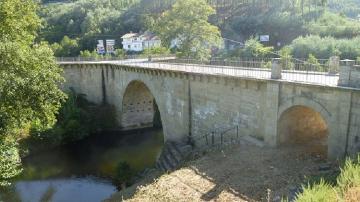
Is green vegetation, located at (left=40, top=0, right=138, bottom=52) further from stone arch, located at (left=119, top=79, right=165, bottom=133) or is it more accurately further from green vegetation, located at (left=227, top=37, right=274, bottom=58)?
green vegetation, located at (left=227, top=37, right=274, bottom=58)

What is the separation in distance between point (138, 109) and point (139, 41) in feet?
129

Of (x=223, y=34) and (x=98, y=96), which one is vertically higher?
(x=223, y=34)

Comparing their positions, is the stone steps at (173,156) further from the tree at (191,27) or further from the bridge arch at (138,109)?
the tree at (191,27)

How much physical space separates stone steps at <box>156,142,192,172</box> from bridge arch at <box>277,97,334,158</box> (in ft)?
24.4

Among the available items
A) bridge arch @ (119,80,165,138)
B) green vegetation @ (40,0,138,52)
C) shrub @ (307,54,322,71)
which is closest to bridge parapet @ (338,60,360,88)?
shrub @ (307,54,322,71)

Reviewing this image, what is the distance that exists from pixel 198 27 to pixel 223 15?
145 ft

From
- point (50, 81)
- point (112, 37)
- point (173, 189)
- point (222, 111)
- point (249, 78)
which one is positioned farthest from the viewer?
point (112, 37)

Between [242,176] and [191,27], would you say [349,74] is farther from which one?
[191,27]

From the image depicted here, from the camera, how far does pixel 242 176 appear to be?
59.2 feet

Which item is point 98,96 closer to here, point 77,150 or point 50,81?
point 77,150

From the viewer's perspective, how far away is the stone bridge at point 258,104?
1722cm

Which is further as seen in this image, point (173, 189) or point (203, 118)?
point (203, 118)

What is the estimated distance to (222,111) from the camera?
25.3 metres

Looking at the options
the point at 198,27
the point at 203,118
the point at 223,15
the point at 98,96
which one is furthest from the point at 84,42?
the point at 203,118
